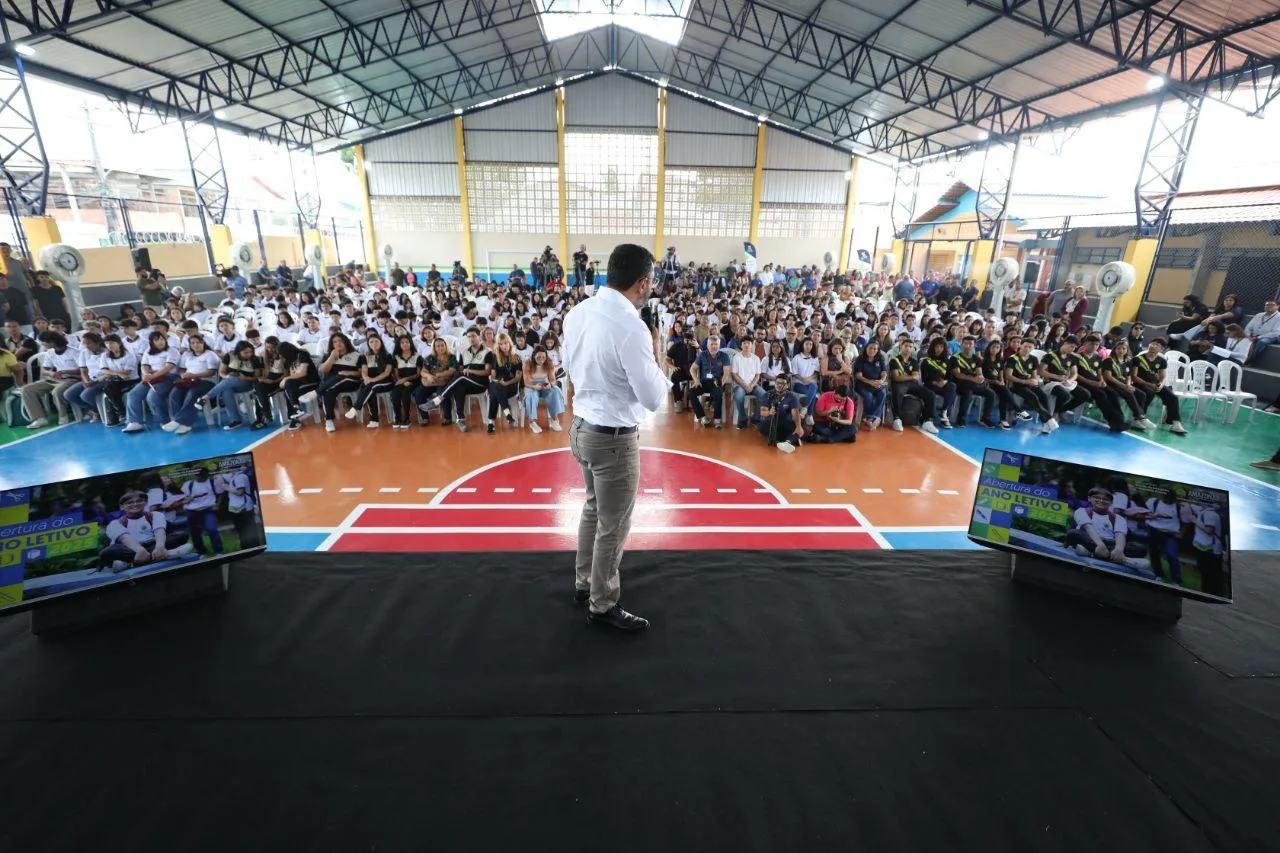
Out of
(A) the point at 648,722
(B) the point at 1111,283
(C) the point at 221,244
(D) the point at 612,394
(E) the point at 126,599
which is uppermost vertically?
(C) the point at 221,244

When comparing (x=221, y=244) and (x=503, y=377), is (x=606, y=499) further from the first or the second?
(x=221, y=244)

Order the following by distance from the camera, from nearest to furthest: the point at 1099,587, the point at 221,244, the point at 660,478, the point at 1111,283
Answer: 1. the point at 1099,587
2. the point at 660,478
3. the point at 1111,283
4. the point at 221,244

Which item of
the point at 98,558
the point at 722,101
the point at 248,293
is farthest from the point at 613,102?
the point at 98,558

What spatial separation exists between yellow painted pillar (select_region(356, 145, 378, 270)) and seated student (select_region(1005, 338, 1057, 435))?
2216 centimetres

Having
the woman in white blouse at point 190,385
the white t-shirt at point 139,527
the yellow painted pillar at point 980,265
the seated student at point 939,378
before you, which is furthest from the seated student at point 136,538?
the yellow painted pillar at point 980,265

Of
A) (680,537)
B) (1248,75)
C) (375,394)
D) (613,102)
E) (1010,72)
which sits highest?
(613,102)

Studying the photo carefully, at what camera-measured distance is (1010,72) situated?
12.1m

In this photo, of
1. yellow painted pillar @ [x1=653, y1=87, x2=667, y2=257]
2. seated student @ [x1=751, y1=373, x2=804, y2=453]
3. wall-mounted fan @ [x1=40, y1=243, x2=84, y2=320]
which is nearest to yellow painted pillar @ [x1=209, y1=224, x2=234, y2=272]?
wall-mounted fan @ [x1=40, y1=243, x2=84, y2=320]

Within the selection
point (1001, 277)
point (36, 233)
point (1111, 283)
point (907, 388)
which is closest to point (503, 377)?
point (907, 388)

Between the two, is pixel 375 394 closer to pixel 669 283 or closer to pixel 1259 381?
pixel 1259 381

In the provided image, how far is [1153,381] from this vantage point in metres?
7.02

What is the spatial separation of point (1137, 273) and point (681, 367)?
1012 centimetres

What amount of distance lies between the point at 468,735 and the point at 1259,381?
1121 centimetres

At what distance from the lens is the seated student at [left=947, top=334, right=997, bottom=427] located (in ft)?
23.2
